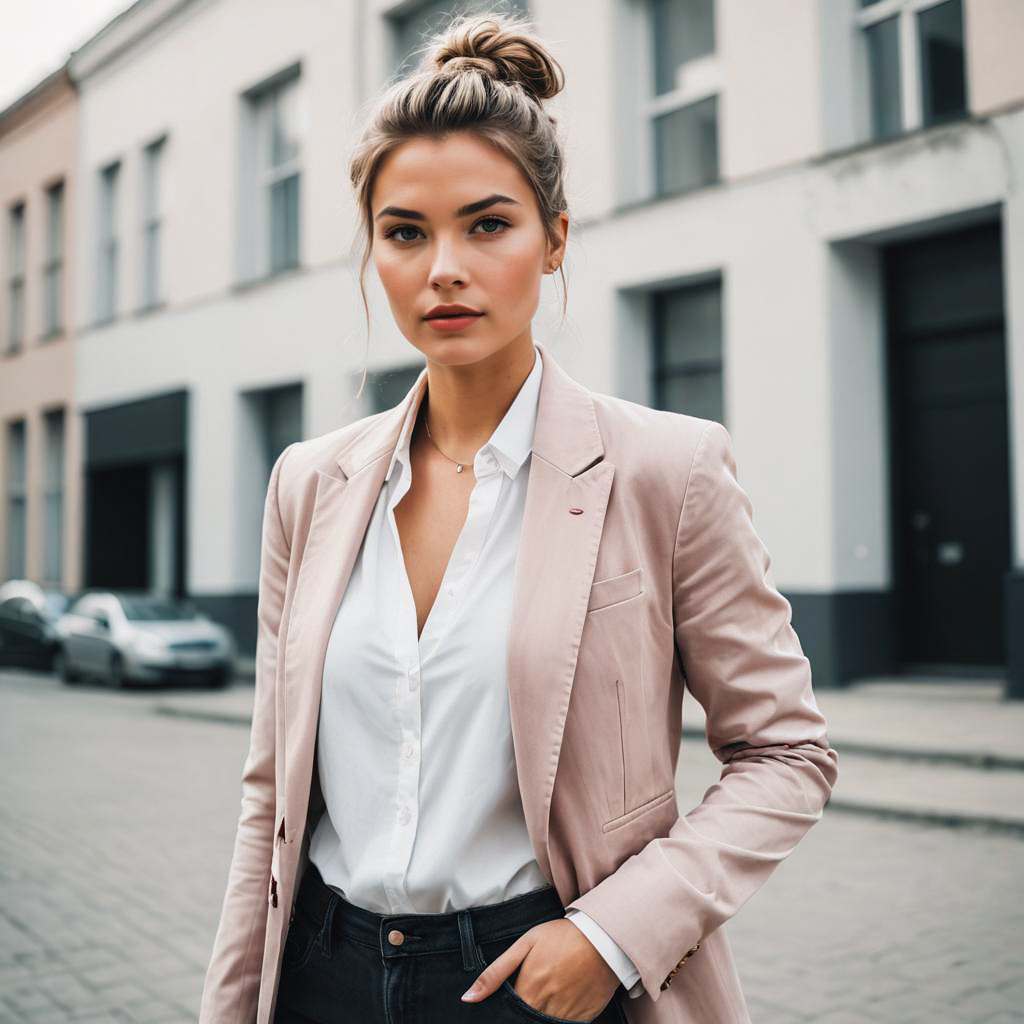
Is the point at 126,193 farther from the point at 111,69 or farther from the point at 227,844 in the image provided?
the point at 227,844

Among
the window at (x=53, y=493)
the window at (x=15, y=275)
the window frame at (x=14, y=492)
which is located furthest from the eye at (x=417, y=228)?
the window at (x=15, y=275)

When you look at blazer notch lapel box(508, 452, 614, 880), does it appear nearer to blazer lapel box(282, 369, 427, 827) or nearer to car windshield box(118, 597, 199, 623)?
blazer lapel box(282, 369, 427, 827)

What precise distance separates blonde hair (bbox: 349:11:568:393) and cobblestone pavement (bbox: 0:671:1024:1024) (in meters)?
3.33

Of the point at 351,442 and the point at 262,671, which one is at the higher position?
the point at 351,442

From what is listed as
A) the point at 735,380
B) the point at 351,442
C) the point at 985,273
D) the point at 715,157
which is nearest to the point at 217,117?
the point at 715,157

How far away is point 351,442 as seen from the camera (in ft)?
6.26

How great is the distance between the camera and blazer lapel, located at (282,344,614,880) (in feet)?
5.01

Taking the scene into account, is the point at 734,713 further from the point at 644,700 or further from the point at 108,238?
the point at 108,238

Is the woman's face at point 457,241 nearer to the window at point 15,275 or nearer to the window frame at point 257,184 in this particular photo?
the window frame at point 257,184

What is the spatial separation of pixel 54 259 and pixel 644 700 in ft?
83.9

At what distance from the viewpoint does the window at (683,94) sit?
13.1m

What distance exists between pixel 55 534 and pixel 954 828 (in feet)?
71.8

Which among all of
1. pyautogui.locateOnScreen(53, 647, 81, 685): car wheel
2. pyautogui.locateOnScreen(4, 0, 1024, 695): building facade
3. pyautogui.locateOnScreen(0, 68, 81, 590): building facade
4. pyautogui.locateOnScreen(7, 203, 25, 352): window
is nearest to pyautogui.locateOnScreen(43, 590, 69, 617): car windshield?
pyautogui.locateOnScreen(53, 647, 81, 685): car wheel

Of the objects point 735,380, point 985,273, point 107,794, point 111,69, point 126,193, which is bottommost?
point 107,794
